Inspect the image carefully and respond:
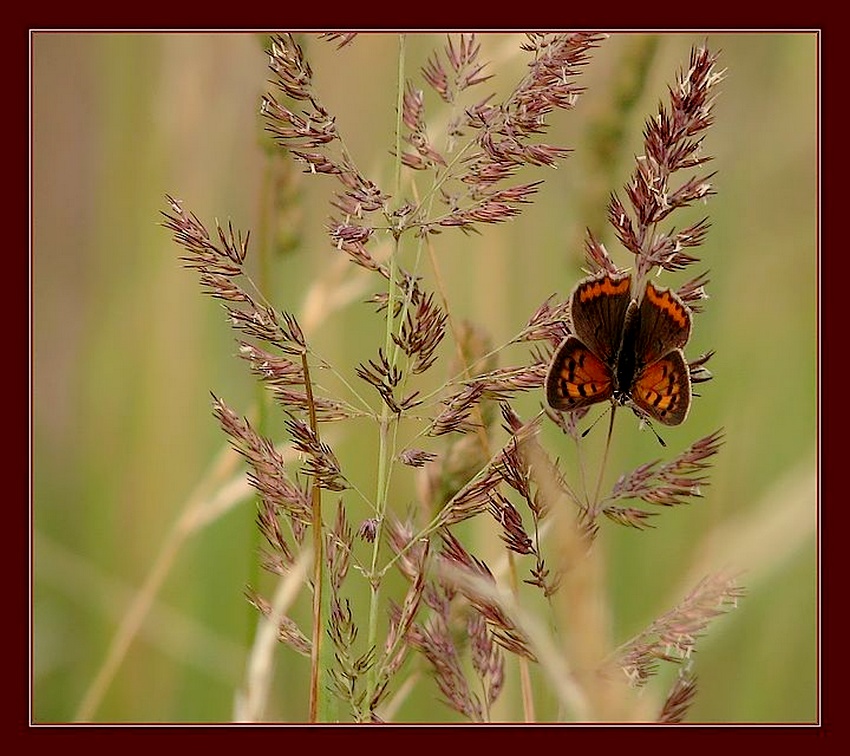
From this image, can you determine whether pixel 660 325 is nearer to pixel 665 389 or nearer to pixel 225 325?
pixel 665 389

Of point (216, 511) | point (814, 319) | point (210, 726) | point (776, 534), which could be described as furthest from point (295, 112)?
point (814, 319)

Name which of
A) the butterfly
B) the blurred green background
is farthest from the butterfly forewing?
the blurred green background

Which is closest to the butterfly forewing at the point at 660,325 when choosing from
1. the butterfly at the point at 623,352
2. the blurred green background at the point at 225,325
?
the butterfly at the point at 623,352

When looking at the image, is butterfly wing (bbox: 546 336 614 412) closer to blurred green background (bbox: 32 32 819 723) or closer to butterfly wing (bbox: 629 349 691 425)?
butterfly wing (bbox: 629 349 691 425)

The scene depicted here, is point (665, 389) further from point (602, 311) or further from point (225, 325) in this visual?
point (225, 325)

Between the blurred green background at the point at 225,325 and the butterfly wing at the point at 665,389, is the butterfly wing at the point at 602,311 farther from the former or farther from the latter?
the blurred green background at the point at 225,325

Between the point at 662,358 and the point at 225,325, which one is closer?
the point at 662,358

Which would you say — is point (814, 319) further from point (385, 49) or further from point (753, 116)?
point (385, 49)

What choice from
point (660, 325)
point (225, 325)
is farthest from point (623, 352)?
point (225, 325)
